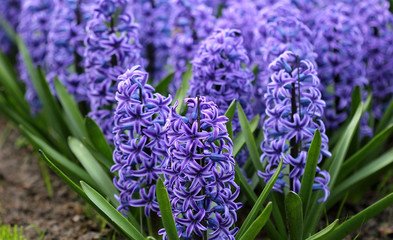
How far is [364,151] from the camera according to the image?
12.0 feet

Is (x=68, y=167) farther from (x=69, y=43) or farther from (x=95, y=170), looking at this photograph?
(x=69, y=43)

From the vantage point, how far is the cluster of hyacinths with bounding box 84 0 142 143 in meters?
3.76

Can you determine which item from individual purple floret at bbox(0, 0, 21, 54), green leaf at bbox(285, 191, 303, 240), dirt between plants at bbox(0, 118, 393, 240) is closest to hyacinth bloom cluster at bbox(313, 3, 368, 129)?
dirt between plants at bbox(0, 118, 393, 240)

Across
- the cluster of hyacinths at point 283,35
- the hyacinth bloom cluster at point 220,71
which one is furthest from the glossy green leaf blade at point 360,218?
the cluster of hyacinths at point 283,35

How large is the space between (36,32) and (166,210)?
399 centimetres

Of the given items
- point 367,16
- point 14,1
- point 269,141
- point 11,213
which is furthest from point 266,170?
point 14,1

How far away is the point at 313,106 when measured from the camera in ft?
10.6

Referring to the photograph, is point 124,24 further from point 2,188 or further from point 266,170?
point 2,188

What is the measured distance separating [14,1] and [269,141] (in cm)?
510

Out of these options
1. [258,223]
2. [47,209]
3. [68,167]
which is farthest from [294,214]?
[47,209]

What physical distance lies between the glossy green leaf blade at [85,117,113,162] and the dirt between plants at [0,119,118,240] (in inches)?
27.9

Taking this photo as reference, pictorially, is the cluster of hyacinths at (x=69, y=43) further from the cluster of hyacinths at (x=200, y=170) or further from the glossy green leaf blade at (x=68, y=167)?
the cluster of hyacinths at (x=200, y=170)

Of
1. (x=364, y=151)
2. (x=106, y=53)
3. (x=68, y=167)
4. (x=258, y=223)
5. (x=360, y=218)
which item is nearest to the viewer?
(x=258, y=223)

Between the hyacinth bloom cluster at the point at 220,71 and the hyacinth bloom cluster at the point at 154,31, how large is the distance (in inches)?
61.2
